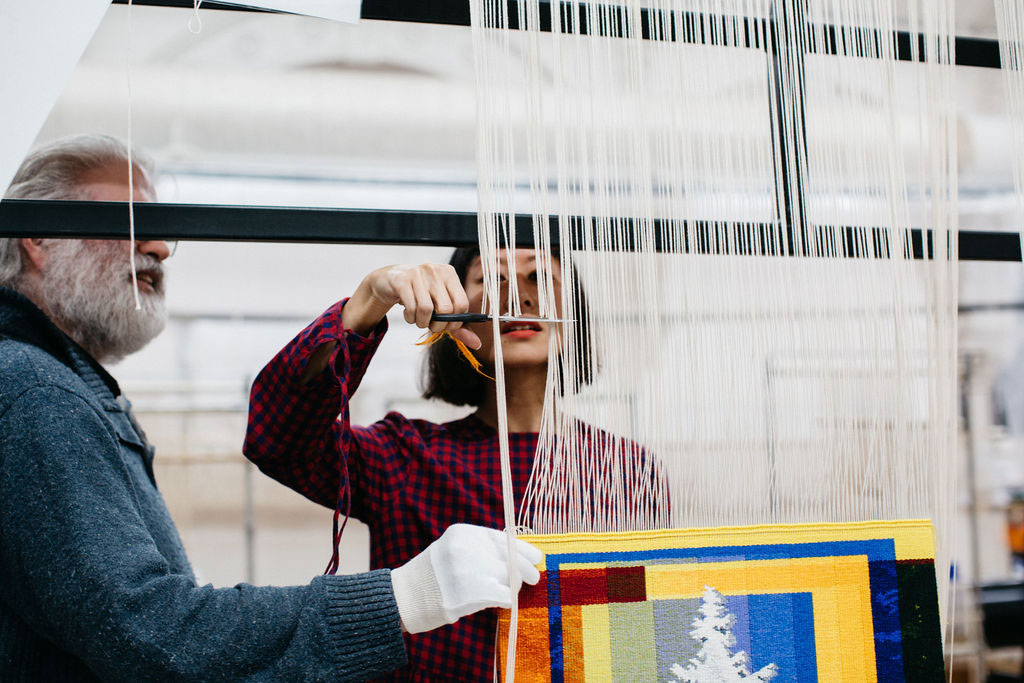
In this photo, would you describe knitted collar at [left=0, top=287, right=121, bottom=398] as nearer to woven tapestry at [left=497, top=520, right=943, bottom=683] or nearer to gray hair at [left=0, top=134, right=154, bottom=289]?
gray hair at [left=0, top=134, right=154, bottom=289]

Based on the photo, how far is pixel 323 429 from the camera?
94 centimetres

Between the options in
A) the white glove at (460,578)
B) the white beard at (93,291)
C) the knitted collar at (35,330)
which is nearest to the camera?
the white glove at (460,578)

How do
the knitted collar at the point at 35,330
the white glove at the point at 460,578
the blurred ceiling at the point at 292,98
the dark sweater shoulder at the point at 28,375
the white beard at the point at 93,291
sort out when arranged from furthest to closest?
the blurred ceiling at the point at 292,98 → the white beard at the point at 93,291 → the knitted collar at the point at 35,330 → the dark sweater shoulder at the point at 28,375 → the white glove at the point at 460,578

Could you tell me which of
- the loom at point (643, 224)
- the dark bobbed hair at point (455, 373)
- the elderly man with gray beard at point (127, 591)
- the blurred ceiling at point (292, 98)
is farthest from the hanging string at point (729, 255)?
the blurred ceiling at point (292, 98)

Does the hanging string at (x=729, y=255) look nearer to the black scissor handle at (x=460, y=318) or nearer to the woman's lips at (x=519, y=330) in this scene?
the black scissor handle at (x=460, y=318)

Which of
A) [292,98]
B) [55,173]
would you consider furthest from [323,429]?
[292,98]

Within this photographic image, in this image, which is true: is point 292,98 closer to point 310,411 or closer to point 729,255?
point 310,411

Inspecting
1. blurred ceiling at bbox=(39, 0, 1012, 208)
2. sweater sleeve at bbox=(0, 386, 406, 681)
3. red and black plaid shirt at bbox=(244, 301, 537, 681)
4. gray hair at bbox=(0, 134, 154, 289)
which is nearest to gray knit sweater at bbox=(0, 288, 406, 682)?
sweater sleeve at bbox=(0, 386, 406, 681)

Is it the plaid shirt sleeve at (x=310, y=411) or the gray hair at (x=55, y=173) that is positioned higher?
the gray hair at (x=55, y=173)

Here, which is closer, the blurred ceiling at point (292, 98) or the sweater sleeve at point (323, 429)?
the sweater sleeve at point (323, 429)

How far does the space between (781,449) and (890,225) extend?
296 millimetres

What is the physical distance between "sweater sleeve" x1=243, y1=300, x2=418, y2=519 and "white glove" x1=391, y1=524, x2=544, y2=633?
0.12 meters

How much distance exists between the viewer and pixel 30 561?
2.63 ft

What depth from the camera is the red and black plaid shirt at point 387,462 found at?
2.91 feet
